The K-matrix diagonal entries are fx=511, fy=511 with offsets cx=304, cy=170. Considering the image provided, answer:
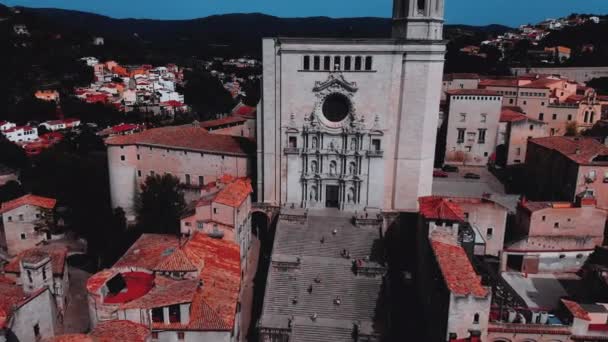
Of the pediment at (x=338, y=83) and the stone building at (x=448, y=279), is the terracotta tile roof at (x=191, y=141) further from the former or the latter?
the stone building at (x=448, y=279)

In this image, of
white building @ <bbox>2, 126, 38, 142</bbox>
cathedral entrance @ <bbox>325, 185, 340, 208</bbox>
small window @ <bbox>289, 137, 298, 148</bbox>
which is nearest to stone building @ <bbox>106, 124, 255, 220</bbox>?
small window @ <bbox>289, 137, 298, 148</bbox>

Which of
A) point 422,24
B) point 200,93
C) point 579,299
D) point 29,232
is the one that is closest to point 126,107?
point 200,93

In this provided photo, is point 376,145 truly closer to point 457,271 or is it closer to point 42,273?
point 457,271

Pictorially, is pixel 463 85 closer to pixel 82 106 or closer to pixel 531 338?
pixel 531 338

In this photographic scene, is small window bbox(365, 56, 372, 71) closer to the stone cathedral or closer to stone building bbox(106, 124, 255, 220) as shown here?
the stone cathedral

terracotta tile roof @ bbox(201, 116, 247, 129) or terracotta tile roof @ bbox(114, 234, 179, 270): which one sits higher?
terracotta tile roof @ bbox(201, 116, 247, 129)
